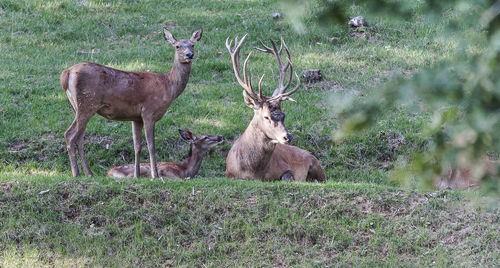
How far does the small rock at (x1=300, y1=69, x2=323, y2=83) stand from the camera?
12578 mm

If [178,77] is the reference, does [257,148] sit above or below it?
below

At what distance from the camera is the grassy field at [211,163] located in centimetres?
744

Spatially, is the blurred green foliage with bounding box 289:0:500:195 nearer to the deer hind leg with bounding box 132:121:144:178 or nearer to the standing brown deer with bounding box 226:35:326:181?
the standing brown deer with bounding box 226:35:326:181

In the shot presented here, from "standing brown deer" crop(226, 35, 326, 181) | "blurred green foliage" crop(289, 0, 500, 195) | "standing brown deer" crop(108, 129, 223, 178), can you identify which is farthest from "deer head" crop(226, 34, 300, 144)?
"blurred green foliage" crop(289, 0, 500, 195)

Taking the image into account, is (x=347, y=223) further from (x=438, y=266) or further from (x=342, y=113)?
(x=342, y=113)

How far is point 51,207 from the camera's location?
779 centimetres

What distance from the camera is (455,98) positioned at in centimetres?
196

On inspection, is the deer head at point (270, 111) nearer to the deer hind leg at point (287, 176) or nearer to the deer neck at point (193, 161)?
the deer hind leg at point (287, 176)

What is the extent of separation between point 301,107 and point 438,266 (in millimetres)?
5039

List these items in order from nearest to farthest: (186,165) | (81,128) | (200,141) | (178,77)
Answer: (81,128) < (178,77) < (186,165) < (200,141)

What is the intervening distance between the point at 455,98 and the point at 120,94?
716 centimetres

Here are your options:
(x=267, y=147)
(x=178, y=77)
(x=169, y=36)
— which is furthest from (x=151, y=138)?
(x=267, y=147)

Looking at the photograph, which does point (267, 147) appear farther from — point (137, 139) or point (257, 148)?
point (137, 139)

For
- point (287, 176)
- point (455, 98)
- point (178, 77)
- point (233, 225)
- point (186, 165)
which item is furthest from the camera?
point (186, 165)
